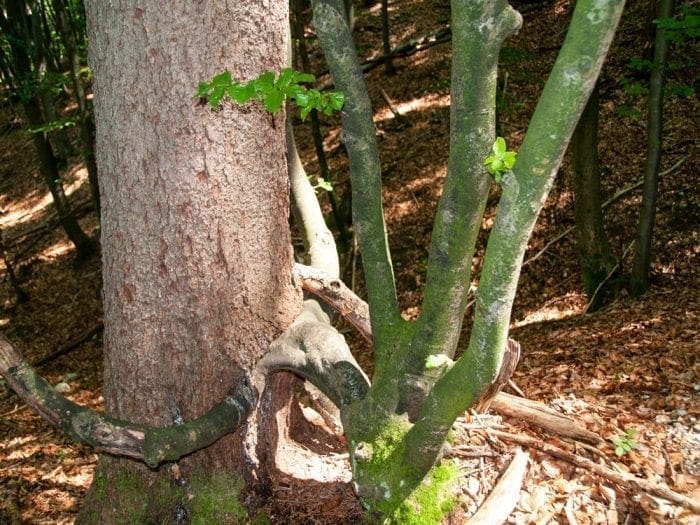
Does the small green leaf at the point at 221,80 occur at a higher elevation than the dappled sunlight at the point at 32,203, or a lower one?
higher

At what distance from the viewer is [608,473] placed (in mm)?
2695

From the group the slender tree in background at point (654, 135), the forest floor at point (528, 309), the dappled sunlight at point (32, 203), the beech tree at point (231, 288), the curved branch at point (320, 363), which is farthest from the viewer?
the dappled sunlight at point (32, 203)

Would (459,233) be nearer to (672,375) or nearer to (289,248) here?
(289,248)

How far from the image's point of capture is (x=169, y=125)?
2357mm

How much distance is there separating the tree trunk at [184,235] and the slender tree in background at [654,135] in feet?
14.1

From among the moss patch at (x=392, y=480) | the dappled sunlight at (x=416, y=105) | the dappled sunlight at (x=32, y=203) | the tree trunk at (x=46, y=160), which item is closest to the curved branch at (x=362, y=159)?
the moss patch at (x=392, y=480)

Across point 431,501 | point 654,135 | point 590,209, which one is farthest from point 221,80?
point 590,209

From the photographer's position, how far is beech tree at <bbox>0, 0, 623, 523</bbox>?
2242 millimetres

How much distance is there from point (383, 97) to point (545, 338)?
839cm

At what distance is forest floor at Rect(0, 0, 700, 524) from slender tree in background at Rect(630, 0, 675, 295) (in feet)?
2.12

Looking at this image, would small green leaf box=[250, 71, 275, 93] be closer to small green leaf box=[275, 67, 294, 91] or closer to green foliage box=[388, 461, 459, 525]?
small green leaf box=[275, 67, 294, 91]

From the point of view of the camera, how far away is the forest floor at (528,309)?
9.36ft

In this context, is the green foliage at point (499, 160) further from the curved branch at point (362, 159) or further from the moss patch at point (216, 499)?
the moss patch at point (216, 499)

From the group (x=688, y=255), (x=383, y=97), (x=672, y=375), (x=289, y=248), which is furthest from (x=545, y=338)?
(x=383, y=97)
